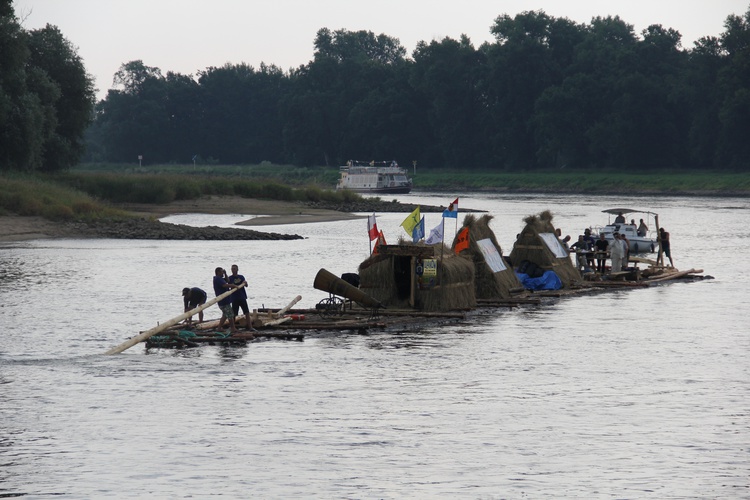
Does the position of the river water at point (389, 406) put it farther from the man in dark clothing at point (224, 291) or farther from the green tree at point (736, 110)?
the green tree at point (736, 110)

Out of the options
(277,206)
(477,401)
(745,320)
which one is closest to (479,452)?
(477,401)

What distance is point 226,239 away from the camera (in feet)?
227

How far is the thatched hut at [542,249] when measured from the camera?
4134 centimetres

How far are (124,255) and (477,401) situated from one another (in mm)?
38335

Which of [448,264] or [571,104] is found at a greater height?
[571,104]

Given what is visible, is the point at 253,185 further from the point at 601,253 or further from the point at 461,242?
Result: the point at 461,242

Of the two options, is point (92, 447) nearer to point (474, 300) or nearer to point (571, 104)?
point (474, 300)

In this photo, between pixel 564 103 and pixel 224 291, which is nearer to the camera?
pixel 224 291

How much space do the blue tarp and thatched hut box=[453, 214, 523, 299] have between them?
233cm

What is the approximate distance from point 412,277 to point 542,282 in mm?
9265

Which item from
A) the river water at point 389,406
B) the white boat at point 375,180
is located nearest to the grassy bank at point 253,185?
the white boat at point 375,180

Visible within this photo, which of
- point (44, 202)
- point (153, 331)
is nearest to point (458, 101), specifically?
point (44, 202)

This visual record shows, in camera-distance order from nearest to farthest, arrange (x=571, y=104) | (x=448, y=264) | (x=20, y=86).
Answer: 1. (x=448, y=264)
2. (x=20, y=86)
3. (x=571, y=104)

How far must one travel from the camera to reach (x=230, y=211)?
94500 millimetres
